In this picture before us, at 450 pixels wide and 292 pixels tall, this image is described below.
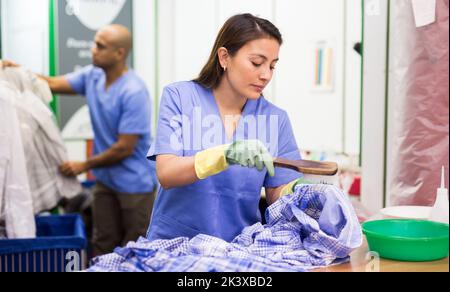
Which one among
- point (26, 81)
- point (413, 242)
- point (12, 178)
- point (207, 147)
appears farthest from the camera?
point (26, 81)

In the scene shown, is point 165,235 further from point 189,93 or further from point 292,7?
point 292,7

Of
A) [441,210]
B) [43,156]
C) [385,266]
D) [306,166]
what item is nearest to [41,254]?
[43,156]

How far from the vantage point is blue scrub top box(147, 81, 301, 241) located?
1496mm

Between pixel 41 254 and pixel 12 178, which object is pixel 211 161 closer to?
pixel 12 178

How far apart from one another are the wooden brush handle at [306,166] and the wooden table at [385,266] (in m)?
0.23

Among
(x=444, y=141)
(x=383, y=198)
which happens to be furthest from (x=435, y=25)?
(x=383, y=198)

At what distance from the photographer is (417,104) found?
1.66m

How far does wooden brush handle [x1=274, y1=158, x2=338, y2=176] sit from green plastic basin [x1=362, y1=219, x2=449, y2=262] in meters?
0.18

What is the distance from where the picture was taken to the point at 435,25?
156 centimetres

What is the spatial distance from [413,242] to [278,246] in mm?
319

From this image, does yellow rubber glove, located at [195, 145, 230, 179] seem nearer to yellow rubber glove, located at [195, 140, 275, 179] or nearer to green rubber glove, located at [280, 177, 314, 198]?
yellow rubber glove, located at [195, 140, 275, 179]

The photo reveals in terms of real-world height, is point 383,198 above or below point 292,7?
below
